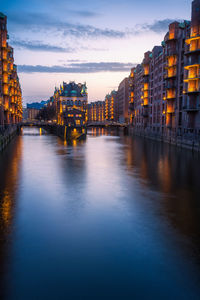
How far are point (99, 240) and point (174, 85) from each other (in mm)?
59995

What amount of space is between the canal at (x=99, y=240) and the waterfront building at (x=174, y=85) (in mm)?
29903

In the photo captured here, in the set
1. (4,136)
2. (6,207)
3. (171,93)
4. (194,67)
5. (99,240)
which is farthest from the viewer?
(171,93)

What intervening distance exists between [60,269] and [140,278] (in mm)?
2507

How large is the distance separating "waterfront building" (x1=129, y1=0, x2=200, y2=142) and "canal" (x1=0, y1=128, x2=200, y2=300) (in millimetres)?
29903

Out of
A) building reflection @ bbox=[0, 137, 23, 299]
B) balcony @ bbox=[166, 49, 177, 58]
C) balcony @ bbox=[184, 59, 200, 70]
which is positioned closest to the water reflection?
building reflection @ bbox=[0, 137, 23, 299]

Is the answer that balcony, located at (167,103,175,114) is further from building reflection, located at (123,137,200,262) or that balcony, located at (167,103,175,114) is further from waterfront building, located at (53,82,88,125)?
waterfront building, located at (53,82,88,125)

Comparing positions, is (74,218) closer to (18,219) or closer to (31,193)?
(18,219)

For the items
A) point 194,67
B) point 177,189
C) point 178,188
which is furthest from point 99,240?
point 194,67

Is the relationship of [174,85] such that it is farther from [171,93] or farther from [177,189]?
[177,189]

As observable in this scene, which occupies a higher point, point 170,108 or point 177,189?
point 170,108

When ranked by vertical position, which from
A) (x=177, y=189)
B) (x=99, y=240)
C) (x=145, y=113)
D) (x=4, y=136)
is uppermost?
(x=145, y=113)

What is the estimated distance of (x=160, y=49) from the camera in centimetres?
8419

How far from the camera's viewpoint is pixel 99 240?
10406mm

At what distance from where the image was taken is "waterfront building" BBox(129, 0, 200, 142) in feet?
162
